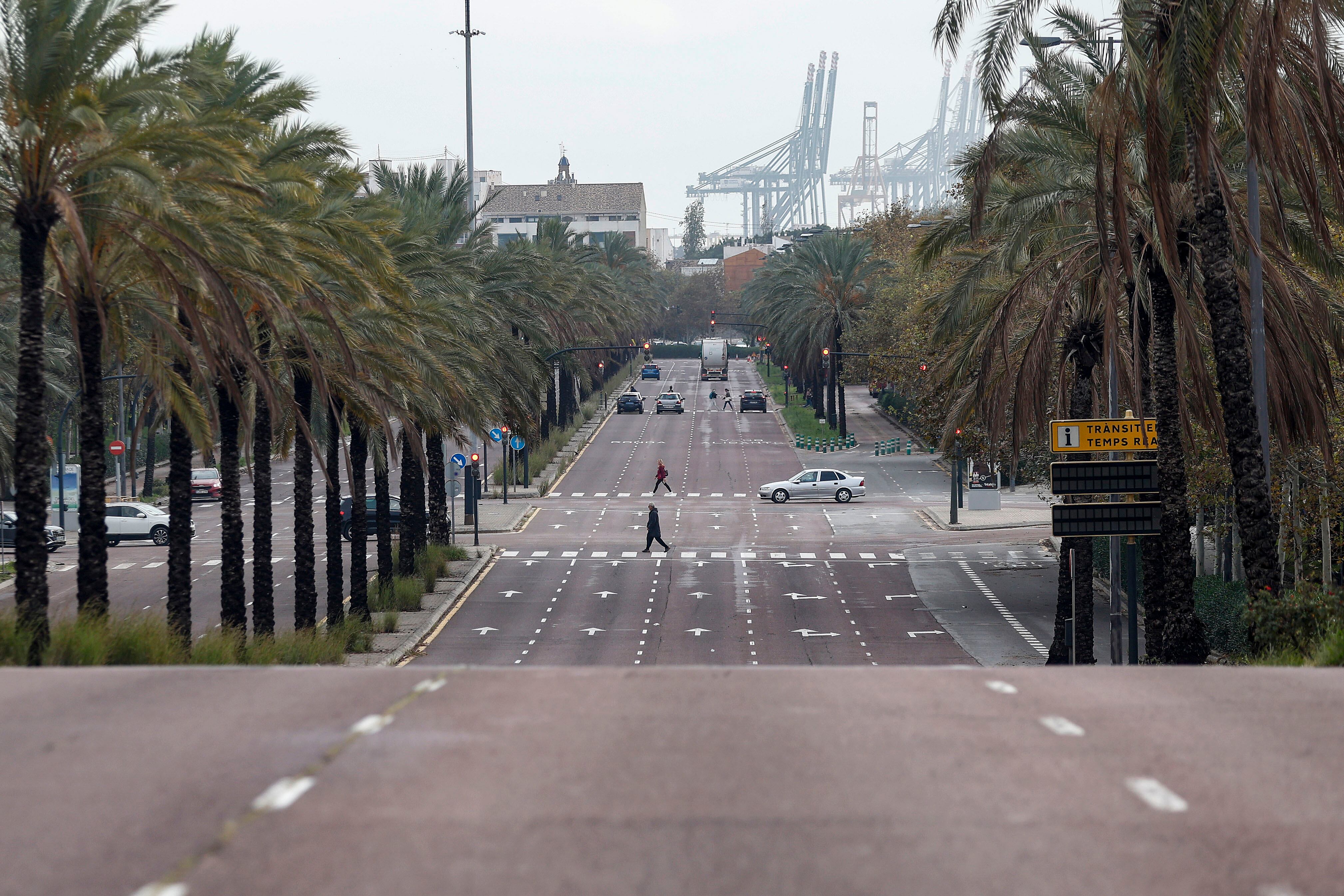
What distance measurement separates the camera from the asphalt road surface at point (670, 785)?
5.62 meters

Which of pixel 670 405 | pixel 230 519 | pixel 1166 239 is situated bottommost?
pixel 230 519

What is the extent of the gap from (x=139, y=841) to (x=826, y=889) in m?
2.97

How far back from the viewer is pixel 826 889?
5.45 metres

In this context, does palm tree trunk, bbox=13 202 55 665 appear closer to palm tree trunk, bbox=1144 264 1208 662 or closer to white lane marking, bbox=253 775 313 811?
white lane marking, bbox=253 775 313 811

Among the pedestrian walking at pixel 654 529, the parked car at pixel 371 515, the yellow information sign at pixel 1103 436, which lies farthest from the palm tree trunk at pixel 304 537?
the parked car at pixel 371 515

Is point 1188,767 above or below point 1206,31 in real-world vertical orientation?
below

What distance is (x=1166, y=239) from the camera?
16.3 meters

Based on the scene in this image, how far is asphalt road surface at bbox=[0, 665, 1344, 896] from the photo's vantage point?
5617 mm

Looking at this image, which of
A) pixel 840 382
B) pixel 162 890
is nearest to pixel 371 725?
pixel 162 890

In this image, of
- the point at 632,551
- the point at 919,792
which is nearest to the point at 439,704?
the point at 919,792

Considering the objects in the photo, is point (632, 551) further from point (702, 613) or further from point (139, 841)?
point (139, 841)

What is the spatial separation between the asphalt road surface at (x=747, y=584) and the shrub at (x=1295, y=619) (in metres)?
10.8

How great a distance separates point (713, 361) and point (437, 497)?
80.7 meters

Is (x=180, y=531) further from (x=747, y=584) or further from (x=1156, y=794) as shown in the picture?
(x=1156, y=794)
